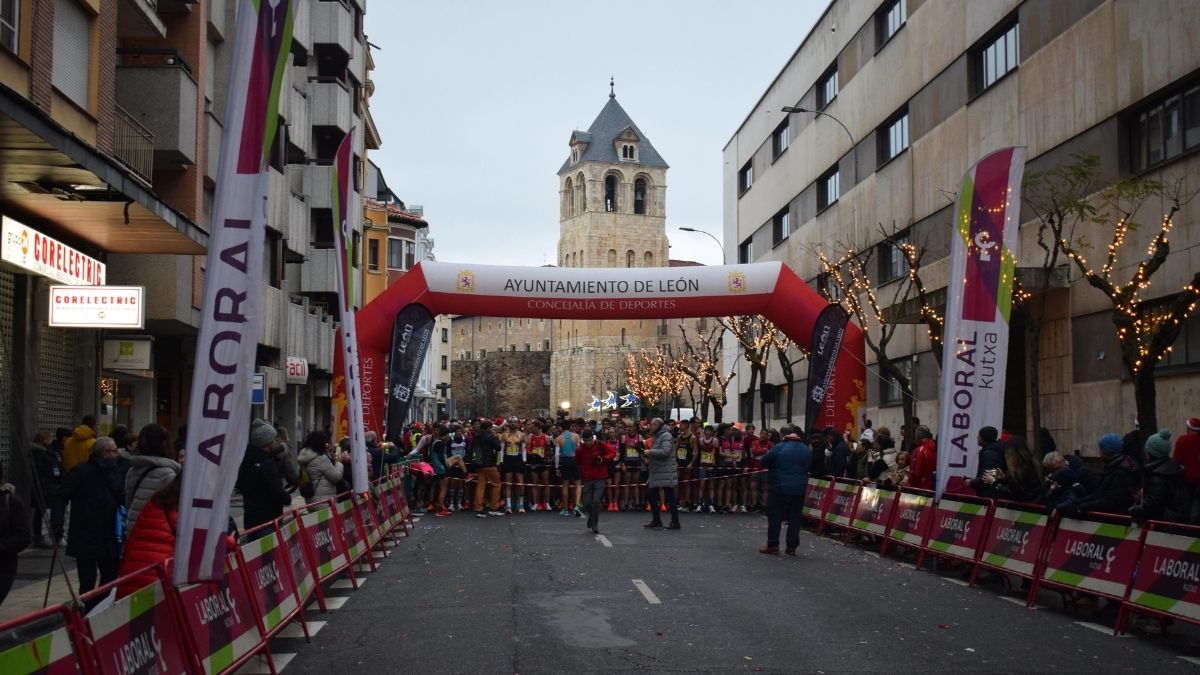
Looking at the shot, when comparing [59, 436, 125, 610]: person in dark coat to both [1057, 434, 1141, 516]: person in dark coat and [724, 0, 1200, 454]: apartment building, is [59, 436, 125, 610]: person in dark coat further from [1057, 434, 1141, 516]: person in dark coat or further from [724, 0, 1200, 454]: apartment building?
[724, 0, 1200, 454]: apartment building

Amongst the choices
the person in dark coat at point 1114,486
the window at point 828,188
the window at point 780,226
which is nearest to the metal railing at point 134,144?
the person in dark coat at point 1114,486

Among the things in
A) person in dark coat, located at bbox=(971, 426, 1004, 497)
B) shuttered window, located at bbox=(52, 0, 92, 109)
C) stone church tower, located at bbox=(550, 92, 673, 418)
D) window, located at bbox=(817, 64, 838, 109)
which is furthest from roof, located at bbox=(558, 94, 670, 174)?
person in dark coat, located at bbox=(971, 426, 1004, 497)

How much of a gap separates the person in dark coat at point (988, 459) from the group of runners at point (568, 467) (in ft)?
36.2

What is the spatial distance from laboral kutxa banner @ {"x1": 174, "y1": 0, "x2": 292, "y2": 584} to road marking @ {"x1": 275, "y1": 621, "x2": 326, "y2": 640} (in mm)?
3077

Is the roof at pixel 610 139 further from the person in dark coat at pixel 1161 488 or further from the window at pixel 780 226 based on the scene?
the person in dark coat at pixel 1161 488

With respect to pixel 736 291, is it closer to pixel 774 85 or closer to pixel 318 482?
pixel 318 482

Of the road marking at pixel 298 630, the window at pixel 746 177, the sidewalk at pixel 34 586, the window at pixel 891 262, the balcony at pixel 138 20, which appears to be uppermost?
the window at pixel 746 177

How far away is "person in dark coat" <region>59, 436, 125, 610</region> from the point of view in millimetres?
10273

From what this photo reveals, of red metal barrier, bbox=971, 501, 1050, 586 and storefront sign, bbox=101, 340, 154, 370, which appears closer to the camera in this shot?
red metal barrier, bbox=971, 501, 1050, 586

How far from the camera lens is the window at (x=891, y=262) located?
33906 mm

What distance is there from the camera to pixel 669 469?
21781 millimetres

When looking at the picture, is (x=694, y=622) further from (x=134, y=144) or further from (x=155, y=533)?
(x=134, y=144)

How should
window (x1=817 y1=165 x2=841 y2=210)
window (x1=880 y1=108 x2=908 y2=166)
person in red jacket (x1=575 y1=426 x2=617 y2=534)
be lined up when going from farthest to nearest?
window (x1=817 y1=165 x2=841 y2=210) < window (x1=880 y1=108 x2=908 y2=166) < person in red jacket (x1=575 y1=426 x2=617 y2=534)

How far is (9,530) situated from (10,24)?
1007 centimetres
